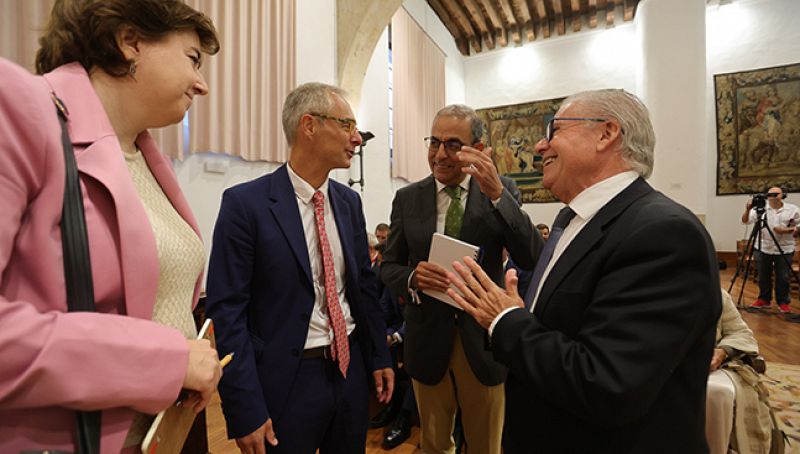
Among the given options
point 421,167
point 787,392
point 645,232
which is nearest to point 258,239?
point 645,232

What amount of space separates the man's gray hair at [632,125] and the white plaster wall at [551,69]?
33.5ft

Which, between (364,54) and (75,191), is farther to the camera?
(364,54)

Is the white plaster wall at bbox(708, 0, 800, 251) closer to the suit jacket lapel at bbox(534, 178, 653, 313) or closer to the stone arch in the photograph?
the stone arch

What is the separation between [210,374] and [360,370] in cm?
93

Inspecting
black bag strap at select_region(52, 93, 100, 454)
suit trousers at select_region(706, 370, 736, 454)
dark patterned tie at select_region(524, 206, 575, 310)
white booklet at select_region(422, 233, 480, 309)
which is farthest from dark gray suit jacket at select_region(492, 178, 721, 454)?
suit trousers at select_region(706, 370, 736, 454)

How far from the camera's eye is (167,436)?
0.78m

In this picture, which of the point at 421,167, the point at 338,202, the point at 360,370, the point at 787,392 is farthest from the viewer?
the point at 421,167

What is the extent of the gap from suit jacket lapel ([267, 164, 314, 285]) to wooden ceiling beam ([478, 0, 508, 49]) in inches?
402

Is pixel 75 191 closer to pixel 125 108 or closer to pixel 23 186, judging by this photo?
pixel 23 186

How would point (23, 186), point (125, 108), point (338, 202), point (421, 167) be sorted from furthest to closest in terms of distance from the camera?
1. point (421, 167)
2. point (338, 202)
3. point (125, 108)
4. point (23, 186)

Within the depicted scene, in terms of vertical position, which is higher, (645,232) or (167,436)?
(645,232)

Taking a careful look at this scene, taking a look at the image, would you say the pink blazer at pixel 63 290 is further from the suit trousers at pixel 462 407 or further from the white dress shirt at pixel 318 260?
the suit trousers at pixel 462 407

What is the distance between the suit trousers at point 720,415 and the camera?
2107 millimetres

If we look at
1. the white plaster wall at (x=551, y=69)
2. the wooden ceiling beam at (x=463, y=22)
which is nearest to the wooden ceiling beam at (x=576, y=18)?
the white plaster wall at (x=551, y=69)
